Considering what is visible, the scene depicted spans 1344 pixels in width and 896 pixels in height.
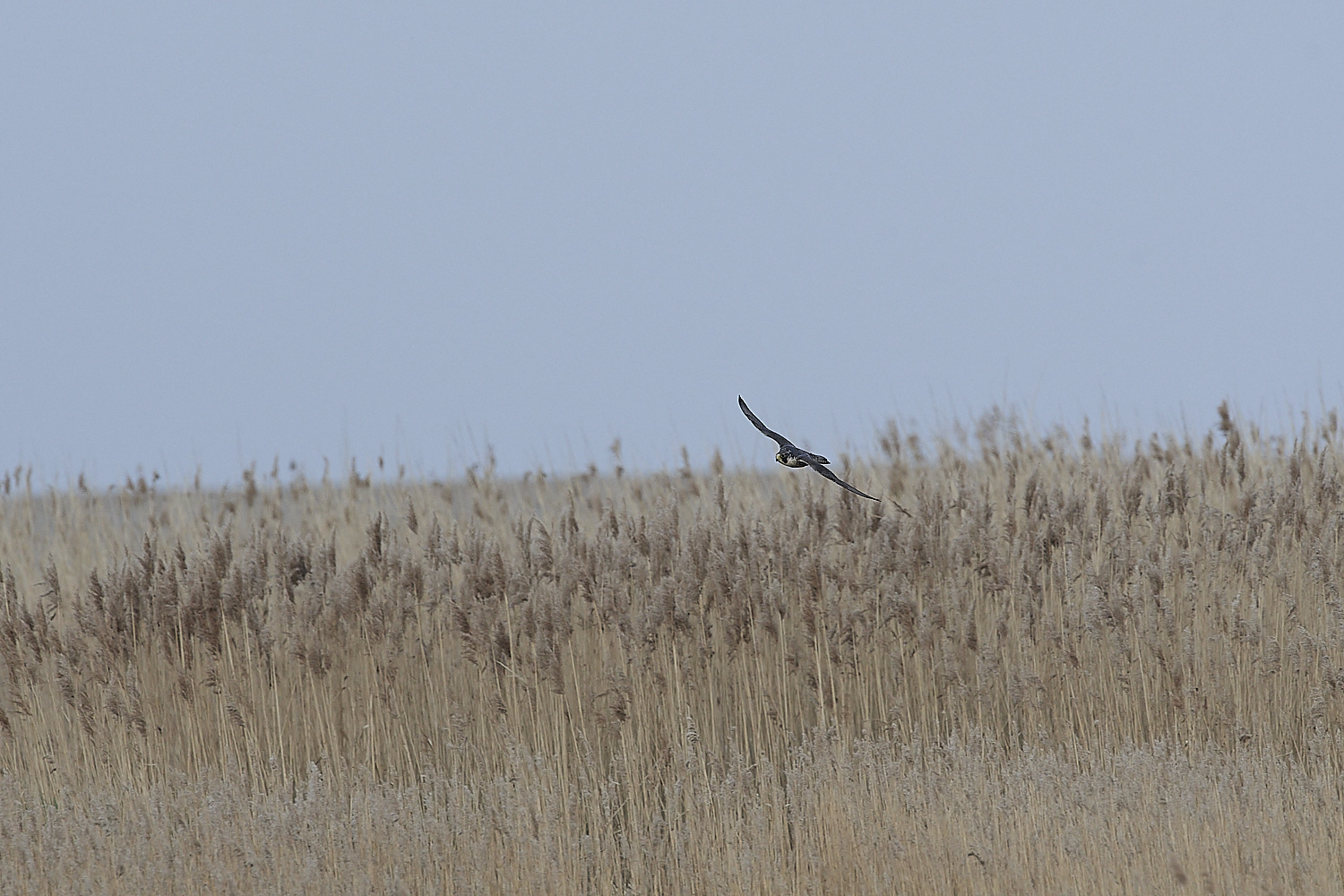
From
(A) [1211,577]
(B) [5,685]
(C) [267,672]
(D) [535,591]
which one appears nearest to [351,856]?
(D) [535,591]

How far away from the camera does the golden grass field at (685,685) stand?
155 inches

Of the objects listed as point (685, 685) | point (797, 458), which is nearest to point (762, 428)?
point (797, 458)

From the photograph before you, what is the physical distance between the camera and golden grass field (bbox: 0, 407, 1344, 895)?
394 centimetres

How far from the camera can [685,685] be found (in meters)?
5.38

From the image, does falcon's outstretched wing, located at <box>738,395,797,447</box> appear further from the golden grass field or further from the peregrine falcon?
the golden grass field

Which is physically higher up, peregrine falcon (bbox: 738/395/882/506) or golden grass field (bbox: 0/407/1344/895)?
peregrine falcon (bbox: 738/395/882/506)

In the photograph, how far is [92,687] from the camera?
578cm

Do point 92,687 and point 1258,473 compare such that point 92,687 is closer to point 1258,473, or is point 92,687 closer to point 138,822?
point 138,822

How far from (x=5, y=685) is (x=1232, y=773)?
243 inches

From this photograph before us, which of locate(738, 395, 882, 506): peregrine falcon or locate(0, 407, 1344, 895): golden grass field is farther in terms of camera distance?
locate(0, 407, 1344, 895): golden grass field

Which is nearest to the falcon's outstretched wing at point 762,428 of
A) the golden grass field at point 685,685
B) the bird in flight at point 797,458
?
the bird in flight at point 797,458

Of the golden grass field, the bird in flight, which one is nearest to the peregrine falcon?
the bird in flight

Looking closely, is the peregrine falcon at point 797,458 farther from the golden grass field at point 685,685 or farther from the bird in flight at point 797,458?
the golden grass field at point 685,685

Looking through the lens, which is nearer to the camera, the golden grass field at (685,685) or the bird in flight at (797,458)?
the bird in flight at (797,458)
